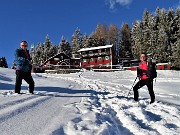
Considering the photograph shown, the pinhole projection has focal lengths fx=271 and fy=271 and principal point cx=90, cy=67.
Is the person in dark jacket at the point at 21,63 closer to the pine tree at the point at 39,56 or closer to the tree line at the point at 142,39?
the tree line at the point at 142,39

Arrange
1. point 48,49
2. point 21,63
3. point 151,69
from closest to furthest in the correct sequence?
point 21,63 < point 151,69 < point 48,49

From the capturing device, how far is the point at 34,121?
440 cm

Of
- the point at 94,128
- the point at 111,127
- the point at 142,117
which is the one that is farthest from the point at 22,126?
the point at 142,117

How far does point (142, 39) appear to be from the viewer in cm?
6988

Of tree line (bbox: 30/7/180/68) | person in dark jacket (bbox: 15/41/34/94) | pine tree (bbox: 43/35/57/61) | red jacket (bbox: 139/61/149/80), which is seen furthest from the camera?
pine tree (bbox: 43/35/57/61)

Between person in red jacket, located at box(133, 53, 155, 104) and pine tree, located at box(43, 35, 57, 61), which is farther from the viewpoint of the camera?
pine tree, located at box(43, 35, 57, 61)

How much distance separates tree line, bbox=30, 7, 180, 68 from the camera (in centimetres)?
5536

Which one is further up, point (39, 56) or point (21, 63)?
point (39, 56)

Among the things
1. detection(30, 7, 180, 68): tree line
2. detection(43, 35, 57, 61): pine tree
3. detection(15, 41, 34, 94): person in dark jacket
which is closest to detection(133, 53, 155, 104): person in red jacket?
detection(15, 41, 34, 94): person in dark jacket

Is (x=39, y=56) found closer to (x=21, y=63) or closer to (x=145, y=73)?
(x=21, y=63)

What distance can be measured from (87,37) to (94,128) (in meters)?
80.6

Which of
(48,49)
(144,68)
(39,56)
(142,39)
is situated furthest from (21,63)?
(39,56)

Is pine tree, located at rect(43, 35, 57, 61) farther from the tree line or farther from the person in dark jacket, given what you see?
the person in dark jacket

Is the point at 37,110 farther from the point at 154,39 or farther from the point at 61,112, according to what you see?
the point at 154,39
